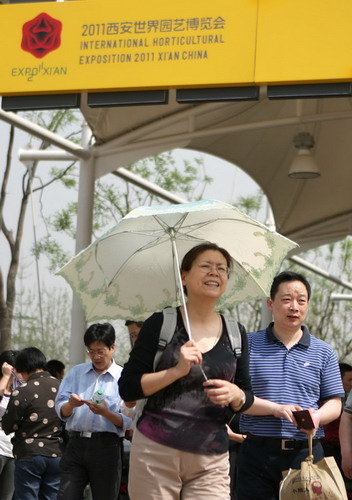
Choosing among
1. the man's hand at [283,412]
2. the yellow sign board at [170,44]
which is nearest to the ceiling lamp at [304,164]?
the yellow sign board at [170,44]

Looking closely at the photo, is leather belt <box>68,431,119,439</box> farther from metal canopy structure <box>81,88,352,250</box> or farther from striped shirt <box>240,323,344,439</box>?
metal canopy structure <box>81,88,352,250</box>

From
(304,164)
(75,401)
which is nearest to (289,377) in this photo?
(75,401)

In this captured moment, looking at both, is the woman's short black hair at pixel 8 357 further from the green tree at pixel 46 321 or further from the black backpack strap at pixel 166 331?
the green tree at pixel 46 321

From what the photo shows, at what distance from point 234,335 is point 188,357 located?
495 mm

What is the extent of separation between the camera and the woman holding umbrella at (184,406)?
16.3 feet

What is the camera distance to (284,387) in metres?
6.21

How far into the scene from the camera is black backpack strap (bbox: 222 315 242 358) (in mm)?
5230

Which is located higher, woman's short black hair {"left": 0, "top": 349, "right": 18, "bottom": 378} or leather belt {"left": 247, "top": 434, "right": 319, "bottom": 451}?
woman's short black hair {"left": 0, "top": 349, "right": 18, "bottom": 378}

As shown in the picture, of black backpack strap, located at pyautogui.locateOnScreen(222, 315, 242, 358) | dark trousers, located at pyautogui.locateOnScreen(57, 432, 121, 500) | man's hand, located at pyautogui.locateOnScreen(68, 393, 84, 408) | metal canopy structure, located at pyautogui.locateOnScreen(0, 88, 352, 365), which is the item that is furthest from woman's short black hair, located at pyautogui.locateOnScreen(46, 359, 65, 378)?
black backpack strap, located at pyautogui.locateOnScreen(222, 315, 242, 358)

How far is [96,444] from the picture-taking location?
848 centimetres

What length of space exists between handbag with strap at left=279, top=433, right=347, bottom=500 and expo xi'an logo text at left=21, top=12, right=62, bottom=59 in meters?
6.26

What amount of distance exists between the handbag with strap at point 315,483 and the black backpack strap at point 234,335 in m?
0.91

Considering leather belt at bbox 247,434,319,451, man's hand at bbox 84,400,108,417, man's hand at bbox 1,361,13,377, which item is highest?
man's hand at bbox 1,361,13,377

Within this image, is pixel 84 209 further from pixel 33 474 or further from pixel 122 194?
pixel 122 194
